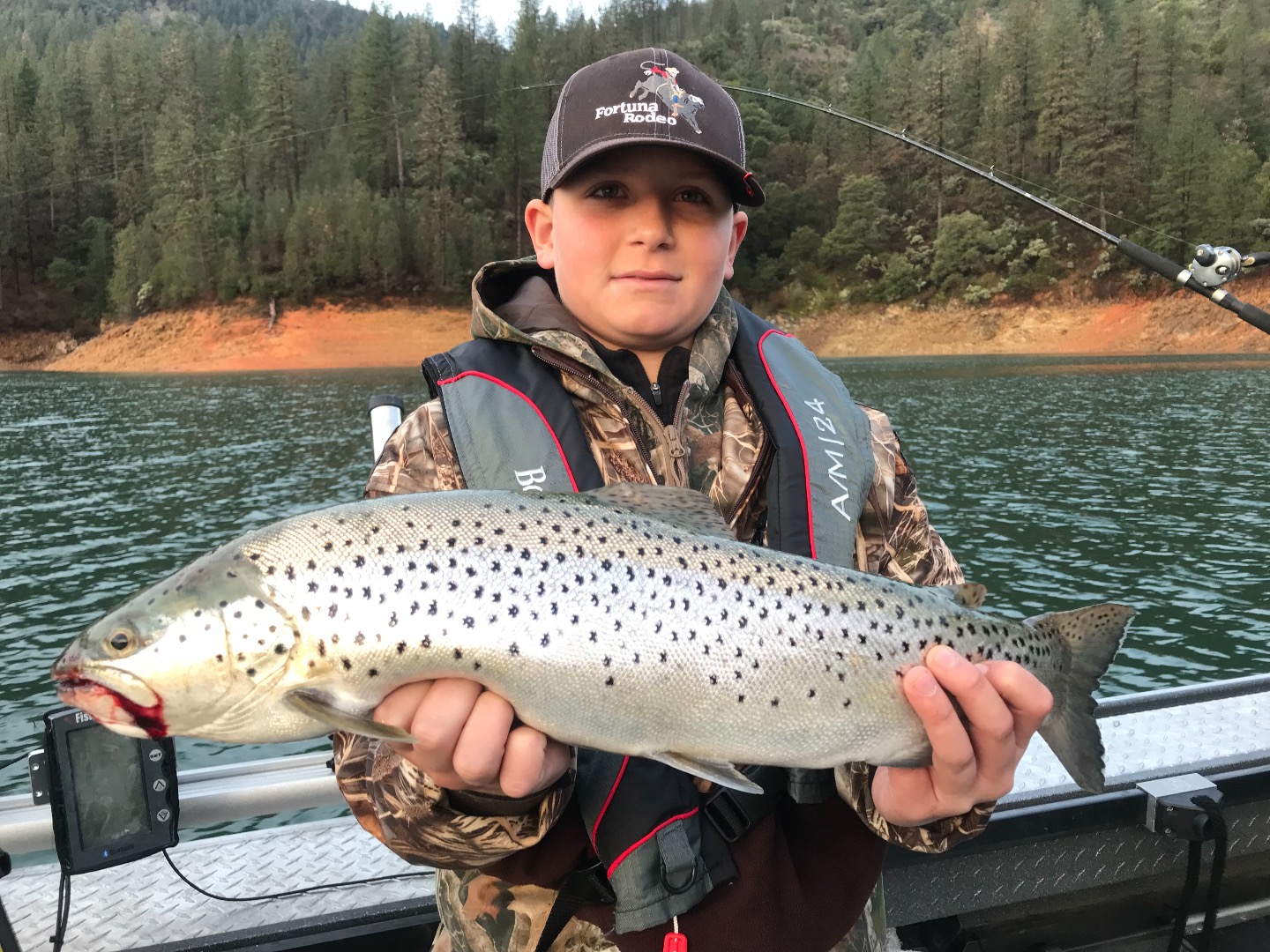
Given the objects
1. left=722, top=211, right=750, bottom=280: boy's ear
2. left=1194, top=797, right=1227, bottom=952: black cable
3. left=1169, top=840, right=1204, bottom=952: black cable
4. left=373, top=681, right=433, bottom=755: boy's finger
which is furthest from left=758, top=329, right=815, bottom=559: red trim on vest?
left=1169, top=840, right=1204, bottom=952: black cable

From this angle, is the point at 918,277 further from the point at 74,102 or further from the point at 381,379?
the point at 74,102

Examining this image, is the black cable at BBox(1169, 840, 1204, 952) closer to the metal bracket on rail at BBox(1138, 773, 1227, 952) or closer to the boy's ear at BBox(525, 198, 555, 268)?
the metal bracket on rail at BBox(1138, 773, 1227, 952)

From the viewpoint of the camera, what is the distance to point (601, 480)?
9.09 ft

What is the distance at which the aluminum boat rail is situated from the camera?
3234mm

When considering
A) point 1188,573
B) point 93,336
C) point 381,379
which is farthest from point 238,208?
point 1188,573

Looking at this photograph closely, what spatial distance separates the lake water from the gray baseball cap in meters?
6.65

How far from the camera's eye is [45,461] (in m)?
23.2

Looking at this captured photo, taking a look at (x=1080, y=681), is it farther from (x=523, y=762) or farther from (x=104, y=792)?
(x=104, y=792)

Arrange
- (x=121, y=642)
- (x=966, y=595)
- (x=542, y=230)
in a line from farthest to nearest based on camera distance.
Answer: (x=542, y=230)
(x=966, y=595)
(x=121, y=642)

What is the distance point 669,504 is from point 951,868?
6.99ft

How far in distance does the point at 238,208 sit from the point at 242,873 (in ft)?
289

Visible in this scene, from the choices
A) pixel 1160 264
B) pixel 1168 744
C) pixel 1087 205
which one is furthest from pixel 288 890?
pixel 1087 205

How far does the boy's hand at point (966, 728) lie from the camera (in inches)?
85.7

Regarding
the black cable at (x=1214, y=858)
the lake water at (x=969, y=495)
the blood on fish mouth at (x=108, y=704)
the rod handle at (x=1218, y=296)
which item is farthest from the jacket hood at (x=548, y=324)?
the lake water at (x=969, y=495)
